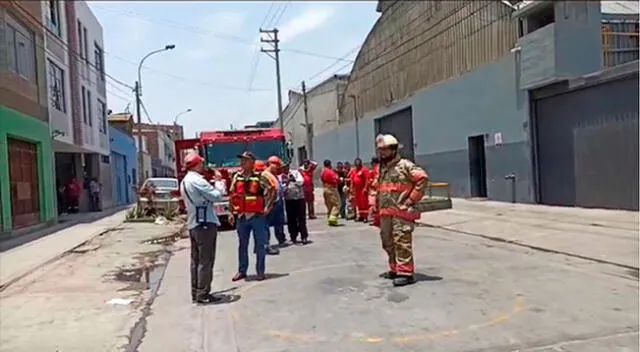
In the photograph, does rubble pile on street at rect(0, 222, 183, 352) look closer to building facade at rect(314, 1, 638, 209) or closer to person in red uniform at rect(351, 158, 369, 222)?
person in red uniform at rect(351, 158, 369, 222)

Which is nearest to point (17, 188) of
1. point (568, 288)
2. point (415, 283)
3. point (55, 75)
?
point (55, 75)

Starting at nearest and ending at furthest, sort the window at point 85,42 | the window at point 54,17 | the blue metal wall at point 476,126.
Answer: the blue metal wall at point 476,126 < the window at point 54,17 < the window at point 85,42

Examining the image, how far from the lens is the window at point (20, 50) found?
63.0 feet

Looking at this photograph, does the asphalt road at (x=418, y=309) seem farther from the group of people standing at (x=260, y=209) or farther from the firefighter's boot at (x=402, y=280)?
the group of people standing at (x=260, y=209)

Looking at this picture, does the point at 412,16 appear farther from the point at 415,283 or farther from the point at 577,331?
the point at 577,331

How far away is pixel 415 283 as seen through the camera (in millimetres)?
8523

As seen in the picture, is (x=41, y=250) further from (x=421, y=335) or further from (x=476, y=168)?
(x=476, y=168)

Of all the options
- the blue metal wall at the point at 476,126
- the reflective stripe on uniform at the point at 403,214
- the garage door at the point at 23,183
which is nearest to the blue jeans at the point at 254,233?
the reflective stripe on uniform at the point at 403,214

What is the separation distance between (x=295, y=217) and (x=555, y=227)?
5469 millimetres

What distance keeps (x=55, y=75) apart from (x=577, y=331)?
2320 centimetres

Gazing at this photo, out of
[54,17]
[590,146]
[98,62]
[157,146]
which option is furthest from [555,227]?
[157,146]

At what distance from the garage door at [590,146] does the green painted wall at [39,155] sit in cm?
1518

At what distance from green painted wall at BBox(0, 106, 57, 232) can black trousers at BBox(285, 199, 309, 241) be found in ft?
26.9

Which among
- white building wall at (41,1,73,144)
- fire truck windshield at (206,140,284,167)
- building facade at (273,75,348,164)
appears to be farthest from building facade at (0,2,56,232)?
building facade at (273,75,348,164)
